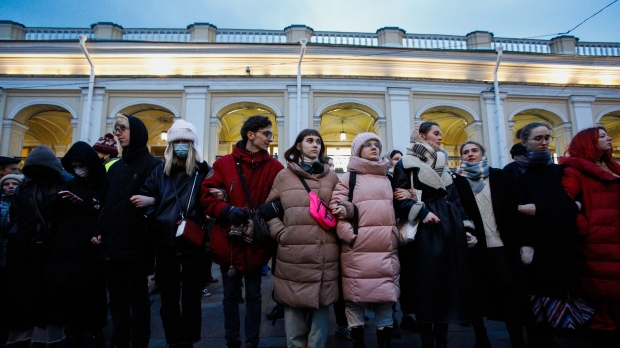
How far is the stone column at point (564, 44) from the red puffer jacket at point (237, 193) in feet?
57.0

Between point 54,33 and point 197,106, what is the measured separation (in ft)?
25.6

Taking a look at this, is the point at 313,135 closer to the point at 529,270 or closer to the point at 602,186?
the point at 529,270

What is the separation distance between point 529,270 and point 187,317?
3.10 metres

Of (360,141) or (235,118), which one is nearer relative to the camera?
(360,141)

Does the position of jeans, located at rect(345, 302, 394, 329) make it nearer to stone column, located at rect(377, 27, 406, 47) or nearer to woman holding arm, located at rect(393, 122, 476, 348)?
woman holding arm, located at rect(393, 122, 476, 348)

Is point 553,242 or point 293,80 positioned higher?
point 293,80

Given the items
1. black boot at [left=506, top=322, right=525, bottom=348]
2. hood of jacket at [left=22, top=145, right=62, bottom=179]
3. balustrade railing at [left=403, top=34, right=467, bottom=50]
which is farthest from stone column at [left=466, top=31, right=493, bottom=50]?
hood of jacket at [left=22, top=145, right=62, bottom=179]

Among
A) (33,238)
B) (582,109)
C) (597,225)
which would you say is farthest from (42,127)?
(582,109)

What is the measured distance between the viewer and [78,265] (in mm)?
2820

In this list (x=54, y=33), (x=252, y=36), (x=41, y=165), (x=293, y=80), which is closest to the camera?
(x=41, y=165)

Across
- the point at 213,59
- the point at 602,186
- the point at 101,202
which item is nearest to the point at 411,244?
the point at 602,186

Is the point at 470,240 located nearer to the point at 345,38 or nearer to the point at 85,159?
the point at 85,159

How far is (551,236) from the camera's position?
110 inches

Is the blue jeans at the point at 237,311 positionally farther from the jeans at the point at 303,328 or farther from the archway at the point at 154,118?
the archway at the point at 154,118
